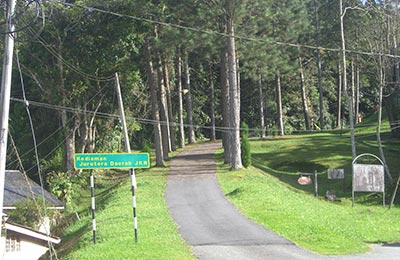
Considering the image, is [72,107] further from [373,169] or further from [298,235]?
[298,235]

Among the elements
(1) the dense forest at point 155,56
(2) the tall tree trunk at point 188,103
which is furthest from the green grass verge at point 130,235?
(2) the tall tree trunk at point 188,103

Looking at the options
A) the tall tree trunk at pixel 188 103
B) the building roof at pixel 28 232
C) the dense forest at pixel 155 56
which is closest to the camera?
the building roof at pixel 28 232

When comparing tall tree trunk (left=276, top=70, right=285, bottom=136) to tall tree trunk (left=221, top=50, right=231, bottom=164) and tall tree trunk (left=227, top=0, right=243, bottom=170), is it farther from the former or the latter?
tall tree trunk (left=227, top=0, right=243, bottom=170)

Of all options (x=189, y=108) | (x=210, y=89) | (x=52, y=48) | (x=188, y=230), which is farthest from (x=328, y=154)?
(x=188, y=230)

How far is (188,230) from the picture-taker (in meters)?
19.9

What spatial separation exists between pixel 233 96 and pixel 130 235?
16863mm

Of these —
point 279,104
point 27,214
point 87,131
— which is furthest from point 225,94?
point 279,104

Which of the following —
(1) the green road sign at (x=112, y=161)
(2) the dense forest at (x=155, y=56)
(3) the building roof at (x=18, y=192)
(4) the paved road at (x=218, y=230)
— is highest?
(2) the dense forest at (x=155, y=56)

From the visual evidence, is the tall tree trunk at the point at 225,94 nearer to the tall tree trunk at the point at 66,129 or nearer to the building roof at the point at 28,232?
the tall tree trunk at the point at 66,129

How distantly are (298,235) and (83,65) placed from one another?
2548cm

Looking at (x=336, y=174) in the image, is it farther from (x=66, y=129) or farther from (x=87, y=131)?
(x=66, y=129)

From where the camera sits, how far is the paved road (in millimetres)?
15852

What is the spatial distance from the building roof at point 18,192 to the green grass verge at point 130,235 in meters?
3.62

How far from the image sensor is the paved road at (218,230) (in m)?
15.9
